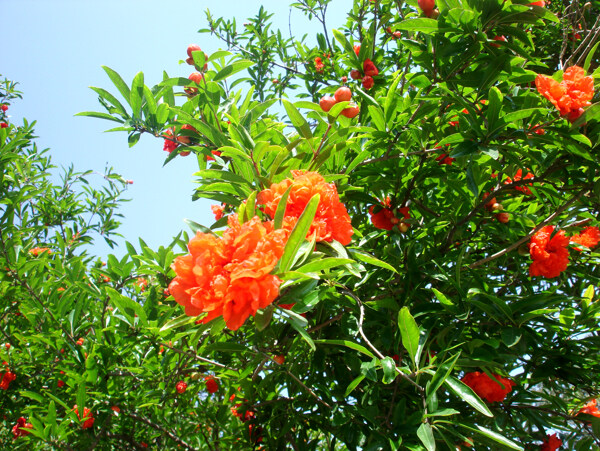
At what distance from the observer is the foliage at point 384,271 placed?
1.40 m

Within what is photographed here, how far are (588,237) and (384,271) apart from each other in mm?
1166

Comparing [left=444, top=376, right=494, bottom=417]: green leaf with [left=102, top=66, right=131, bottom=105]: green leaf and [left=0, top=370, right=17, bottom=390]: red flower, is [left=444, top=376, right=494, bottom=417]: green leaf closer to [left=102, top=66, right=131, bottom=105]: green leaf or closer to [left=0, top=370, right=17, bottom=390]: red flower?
[left=102, top=66, right=131, bottom=105]: green leaf

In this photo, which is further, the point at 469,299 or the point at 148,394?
the point at 148,394

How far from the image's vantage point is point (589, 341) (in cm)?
187

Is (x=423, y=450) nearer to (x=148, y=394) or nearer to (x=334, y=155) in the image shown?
(x=334, y=155)

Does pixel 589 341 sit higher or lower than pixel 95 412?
higher

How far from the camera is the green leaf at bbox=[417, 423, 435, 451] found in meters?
1.07

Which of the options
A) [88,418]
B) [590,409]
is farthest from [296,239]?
[590,409]

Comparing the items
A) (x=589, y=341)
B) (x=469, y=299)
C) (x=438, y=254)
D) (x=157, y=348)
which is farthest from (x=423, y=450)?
(x=157, y=348)

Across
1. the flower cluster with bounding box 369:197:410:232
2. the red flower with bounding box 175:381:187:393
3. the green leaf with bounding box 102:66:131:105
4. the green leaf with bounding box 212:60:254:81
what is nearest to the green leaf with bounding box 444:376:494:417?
the flower cluster with bounding box 369:197:410:232

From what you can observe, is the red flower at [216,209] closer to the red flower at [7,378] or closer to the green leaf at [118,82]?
the green leaf at [118,82]

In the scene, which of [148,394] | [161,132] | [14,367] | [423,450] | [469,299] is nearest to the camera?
[423,450]

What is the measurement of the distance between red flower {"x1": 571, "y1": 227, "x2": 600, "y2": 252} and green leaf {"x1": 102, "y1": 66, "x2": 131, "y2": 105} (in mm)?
2274

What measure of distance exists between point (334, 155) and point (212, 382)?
1.72m
